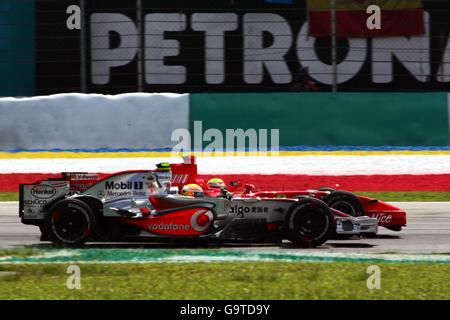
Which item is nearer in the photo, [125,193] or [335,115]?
[125,193]

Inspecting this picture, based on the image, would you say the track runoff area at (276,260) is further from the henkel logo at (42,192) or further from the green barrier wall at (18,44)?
the green barrier wall at (18,44)

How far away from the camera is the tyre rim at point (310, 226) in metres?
9.77

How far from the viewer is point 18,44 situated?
18.9 m

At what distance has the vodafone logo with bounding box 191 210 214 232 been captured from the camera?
9.80 meters

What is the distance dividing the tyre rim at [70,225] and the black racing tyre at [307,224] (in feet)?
6.79

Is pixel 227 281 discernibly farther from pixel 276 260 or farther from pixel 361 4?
pixel 361 4

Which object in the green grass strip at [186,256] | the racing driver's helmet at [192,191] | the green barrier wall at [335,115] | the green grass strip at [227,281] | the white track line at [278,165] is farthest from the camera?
the green barrier wall at [335,115]

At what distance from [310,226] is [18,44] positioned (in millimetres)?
10794

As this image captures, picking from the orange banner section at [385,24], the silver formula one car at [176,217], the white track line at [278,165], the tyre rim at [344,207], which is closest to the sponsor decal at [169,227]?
the silver formula one car at [176,217]

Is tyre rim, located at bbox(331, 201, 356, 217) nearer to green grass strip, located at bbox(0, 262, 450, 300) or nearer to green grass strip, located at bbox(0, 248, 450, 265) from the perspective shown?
green grass strip, located at bbox(0, 248, 450, 265)

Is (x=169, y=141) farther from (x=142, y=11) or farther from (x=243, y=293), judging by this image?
(x=243, y=293)

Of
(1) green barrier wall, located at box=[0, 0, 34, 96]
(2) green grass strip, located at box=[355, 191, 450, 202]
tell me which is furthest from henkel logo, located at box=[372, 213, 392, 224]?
(1) green barrier wall, located at box=[0, 0, 34, 96]

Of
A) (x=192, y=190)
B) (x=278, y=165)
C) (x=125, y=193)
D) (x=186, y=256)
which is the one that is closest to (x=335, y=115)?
(x=278, y=165)
